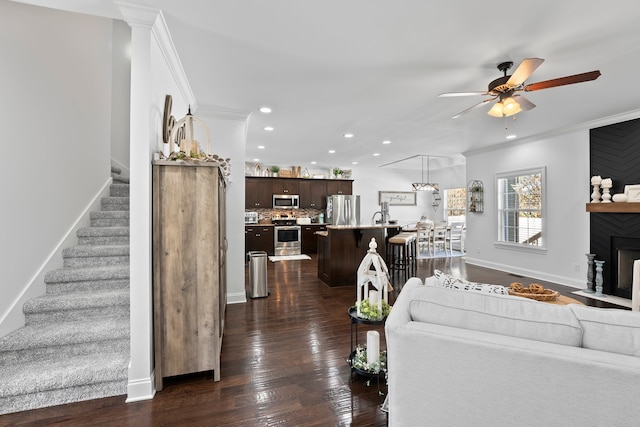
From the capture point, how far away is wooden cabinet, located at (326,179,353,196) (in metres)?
9.16

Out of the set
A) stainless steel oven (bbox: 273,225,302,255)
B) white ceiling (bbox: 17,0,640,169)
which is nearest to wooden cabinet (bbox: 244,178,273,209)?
stainless steel oven (bbox: 273,225,302,255)

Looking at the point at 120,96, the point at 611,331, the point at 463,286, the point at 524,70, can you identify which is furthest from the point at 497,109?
the point at 120,96

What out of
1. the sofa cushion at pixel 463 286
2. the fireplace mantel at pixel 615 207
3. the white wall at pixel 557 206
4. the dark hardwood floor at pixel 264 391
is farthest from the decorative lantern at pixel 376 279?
the white wall at pixel 557 206

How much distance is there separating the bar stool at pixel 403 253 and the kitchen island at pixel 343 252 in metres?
0.51

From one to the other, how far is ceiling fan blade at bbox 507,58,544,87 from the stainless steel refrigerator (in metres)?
6.13

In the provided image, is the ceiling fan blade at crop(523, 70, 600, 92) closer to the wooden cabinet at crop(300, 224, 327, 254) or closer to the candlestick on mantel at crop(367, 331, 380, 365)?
the candlestick on mantel at crop(367, 331, 380, 365)

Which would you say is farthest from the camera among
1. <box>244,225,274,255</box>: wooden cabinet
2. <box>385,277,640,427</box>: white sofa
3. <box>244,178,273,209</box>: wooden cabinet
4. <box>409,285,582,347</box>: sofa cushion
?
<box>244,178,273,209</box>: wooden cabinet

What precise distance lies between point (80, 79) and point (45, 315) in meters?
2.46

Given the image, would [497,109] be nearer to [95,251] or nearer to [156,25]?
[156,25]

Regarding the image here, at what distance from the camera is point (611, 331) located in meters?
1.16

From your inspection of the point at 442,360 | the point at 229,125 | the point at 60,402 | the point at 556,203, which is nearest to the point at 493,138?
the point at 556,203

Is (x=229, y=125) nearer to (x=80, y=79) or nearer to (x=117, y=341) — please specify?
(x=80, y=79)

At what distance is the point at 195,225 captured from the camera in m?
2.18

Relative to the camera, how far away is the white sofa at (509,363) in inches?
42.3
